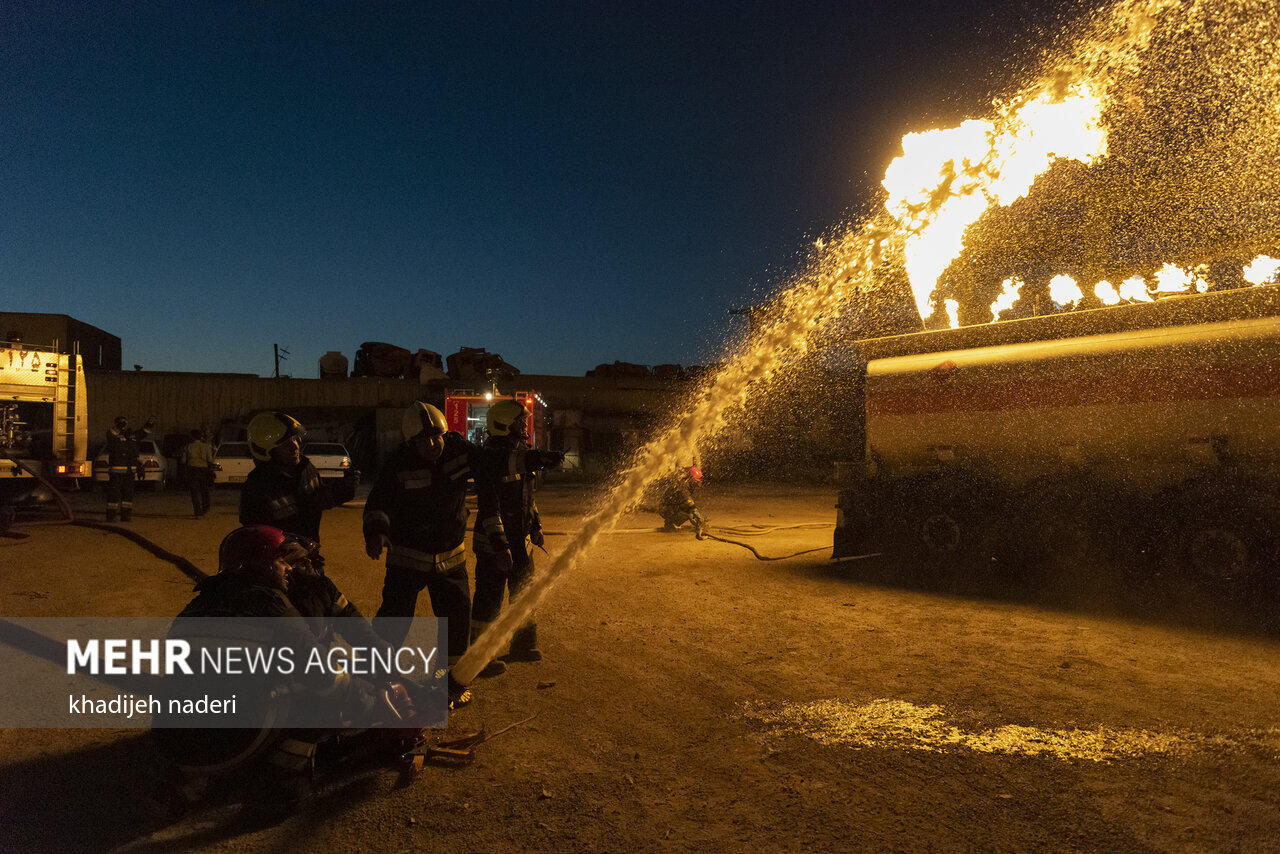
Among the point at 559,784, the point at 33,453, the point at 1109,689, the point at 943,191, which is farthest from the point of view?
the point at 33,453

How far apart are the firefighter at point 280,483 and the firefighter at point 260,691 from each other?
2.25 feet

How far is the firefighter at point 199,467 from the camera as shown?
1406cm

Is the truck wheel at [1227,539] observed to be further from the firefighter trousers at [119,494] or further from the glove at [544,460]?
the firefighter trousers at [119,494]

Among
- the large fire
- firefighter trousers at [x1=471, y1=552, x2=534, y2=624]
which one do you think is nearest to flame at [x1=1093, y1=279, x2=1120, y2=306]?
the large fire

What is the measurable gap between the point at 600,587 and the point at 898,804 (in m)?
5.10

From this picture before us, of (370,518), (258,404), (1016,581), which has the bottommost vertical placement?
(1016,581)

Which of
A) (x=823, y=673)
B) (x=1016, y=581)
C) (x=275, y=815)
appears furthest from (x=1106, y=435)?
(x=275, y=815)

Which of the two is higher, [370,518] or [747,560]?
[370,518]

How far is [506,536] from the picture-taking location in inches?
208

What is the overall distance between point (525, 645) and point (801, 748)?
233cm

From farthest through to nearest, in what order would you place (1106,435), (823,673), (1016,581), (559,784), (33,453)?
(33,453), (1016,581), (1106,435), (823,673), (559,784)

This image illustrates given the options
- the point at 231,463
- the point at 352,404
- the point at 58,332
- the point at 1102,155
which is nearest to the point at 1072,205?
the point at 1102,155

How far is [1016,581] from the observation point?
27.9 ft

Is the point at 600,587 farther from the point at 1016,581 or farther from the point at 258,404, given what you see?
the point at 258,404
